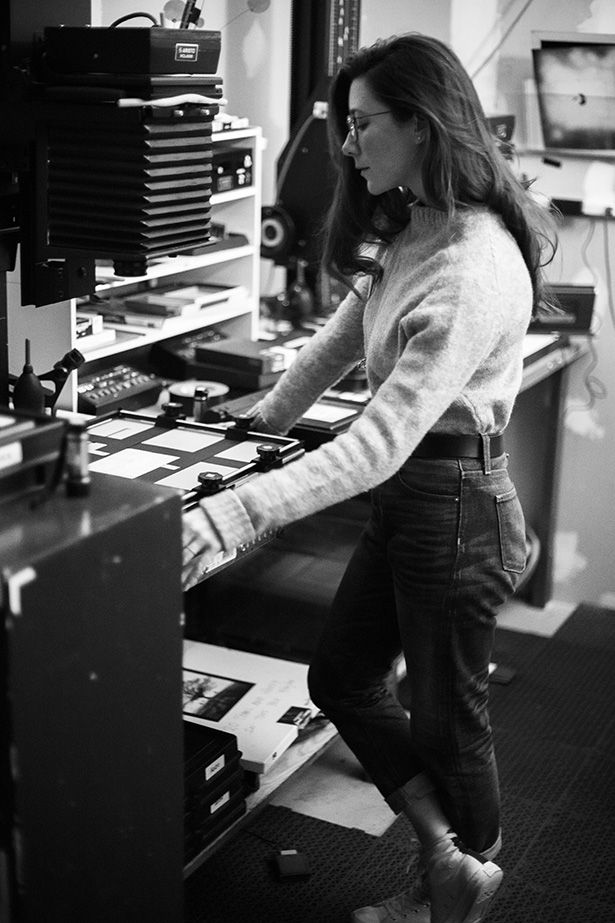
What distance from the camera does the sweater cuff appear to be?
1564 millimetres

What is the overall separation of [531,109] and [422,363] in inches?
82.9

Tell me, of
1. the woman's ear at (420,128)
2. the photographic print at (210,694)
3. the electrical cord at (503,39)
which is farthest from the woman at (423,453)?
the electrical cord at (503,39)

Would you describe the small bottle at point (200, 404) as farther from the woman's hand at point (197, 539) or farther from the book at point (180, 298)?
the woman's hand at point (197, 539)

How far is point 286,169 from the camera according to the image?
3236 millimetres

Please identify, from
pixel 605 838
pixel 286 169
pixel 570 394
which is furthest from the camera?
pixel 570 394

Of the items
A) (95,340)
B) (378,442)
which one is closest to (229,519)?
(378,442)

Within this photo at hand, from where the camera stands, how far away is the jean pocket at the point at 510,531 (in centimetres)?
182

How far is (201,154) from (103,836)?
104cm

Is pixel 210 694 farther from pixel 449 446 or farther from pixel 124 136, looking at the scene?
pixel 124 136

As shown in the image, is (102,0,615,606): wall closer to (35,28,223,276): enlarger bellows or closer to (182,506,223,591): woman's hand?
(35,28,223,276): enlarger bellows

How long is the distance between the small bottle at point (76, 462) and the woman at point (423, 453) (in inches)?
7.5

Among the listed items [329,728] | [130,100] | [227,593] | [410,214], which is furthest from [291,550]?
[130,100]

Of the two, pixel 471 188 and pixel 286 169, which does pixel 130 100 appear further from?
pixel 286 169

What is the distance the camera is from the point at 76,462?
1410mm
